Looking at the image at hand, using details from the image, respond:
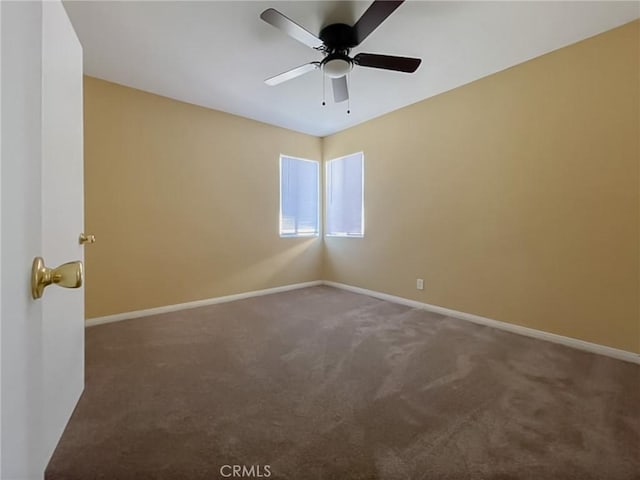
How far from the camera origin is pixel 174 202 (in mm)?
3373

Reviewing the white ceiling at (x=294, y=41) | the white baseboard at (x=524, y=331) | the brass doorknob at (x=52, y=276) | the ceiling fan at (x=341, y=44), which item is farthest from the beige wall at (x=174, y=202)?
Result: the brass doorknob at (x=52, y=276)

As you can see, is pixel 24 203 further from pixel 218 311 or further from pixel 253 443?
pixel 218 311

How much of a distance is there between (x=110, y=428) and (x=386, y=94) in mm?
3513

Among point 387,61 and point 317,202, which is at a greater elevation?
point 387,61

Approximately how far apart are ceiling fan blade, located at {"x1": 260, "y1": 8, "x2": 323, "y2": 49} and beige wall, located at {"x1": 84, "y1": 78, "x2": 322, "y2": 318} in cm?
203

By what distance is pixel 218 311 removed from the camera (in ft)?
11.0

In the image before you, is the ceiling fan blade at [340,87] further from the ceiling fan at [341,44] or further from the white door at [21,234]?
the white door at [21,234]

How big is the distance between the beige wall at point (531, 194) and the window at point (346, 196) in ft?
1.65

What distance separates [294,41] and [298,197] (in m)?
2.43

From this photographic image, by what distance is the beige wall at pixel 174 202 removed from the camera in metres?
2.93

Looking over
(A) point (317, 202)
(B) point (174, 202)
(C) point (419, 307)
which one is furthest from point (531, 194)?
(B) point (174, 202)

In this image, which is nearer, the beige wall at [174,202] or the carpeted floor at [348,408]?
the carpeted floor at [348,408]

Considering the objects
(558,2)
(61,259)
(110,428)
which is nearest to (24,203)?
(61,259)

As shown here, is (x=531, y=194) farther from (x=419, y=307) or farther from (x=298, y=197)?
(x=298, y=197)
